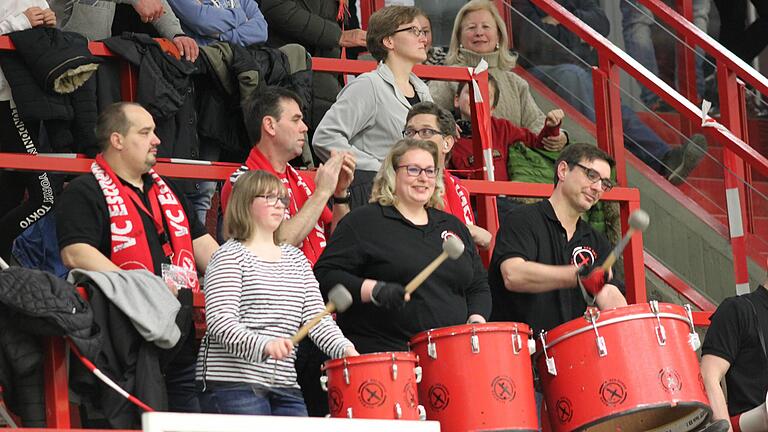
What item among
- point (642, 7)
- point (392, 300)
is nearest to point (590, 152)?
point (392, 300)

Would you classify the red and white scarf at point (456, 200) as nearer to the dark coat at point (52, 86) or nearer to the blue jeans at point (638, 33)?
the dark coat at point (52, 86)

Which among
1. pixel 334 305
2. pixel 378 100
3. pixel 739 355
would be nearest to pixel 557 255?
pixel 739 355

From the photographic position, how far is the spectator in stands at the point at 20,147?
8062mm

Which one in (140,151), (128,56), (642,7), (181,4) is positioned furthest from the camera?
(642,7)

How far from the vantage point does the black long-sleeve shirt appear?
6.77 m

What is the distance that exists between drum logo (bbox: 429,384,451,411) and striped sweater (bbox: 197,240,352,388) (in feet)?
1.24

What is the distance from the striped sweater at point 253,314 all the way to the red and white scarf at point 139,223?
0.48 metres

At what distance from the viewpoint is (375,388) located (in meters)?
6.20

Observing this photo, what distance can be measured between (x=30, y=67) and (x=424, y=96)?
193 cm

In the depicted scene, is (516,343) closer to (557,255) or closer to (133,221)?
(557,255)

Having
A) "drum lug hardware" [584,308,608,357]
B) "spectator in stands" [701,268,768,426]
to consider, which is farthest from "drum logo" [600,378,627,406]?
"spectator in stands" [701,268,768,426]

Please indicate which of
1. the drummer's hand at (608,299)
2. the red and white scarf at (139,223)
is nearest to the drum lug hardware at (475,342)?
the drummer's hand at (608,299)

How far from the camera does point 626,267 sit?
8859mm

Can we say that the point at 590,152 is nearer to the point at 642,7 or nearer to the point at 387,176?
the point at 387,176
